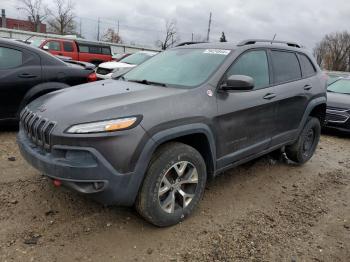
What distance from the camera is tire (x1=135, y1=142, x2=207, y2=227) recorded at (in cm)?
308

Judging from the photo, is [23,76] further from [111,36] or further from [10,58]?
[111,36]

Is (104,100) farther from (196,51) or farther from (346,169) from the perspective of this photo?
(346,169)

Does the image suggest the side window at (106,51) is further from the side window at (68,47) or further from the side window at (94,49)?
the side window at (68,47)

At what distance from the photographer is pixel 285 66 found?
4.80 m

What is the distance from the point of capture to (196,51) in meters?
4.29

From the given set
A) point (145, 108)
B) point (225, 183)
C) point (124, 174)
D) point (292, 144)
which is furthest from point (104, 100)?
point (292, 144)

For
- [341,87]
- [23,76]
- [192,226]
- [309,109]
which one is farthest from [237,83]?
[341,87]

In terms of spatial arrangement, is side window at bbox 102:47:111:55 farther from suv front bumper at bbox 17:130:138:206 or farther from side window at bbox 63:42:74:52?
suv front bumper at bbox 17:130:138:206

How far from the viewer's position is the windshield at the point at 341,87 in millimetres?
9411

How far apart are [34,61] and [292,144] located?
4.20 metres

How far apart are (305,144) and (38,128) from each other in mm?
3975

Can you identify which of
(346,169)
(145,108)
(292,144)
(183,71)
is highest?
(183,71)

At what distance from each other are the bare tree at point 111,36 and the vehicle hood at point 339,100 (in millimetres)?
61395

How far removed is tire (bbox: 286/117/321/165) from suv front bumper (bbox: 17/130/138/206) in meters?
3.10
